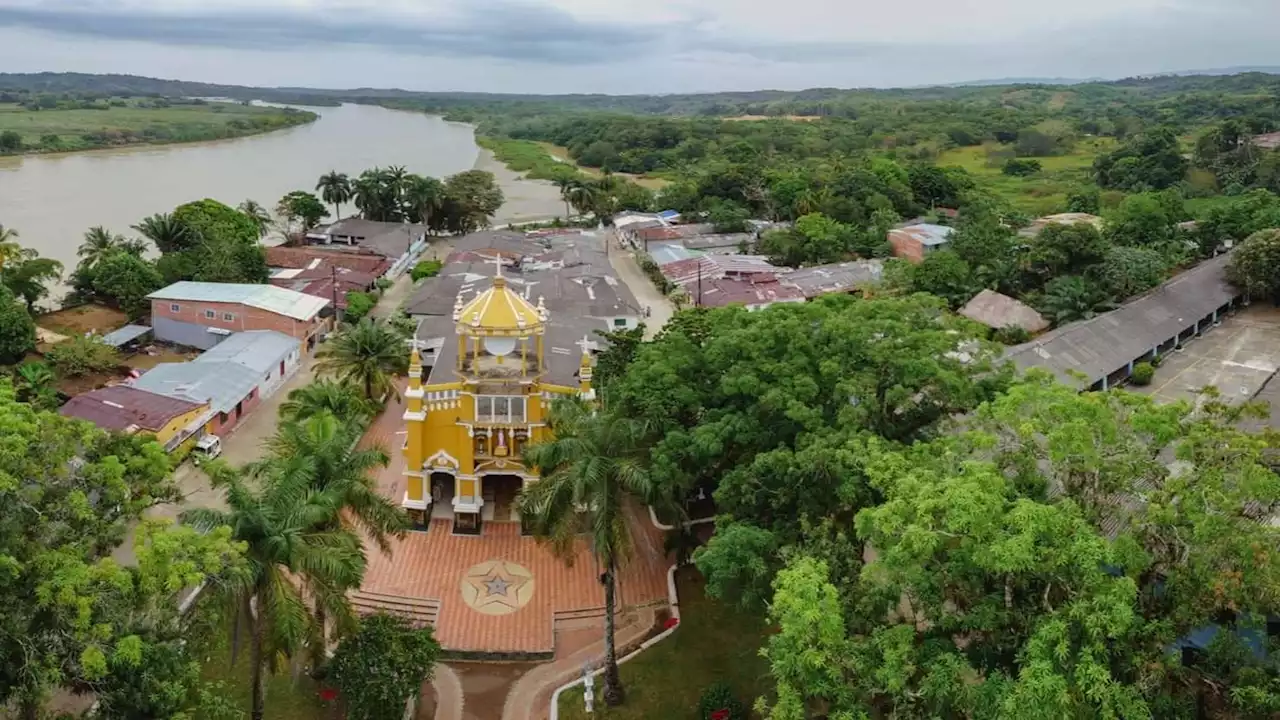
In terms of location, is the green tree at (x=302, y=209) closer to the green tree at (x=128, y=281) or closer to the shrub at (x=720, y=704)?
the green tree at (x=128, y=281)

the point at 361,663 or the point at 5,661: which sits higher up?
the point at 5,661

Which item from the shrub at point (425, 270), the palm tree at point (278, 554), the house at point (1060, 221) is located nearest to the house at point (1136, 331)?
the house at point (1060, 221)

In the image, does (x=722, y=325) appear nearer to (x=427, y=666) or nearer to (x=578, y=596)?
(x=578, y=596)

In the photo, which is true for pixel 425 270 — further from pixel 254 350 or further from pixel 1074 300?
pixel 1074 300

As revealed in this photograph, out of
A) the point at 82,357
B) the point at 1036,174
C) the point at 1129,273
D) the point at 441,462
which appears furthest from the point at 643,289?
the point at 1036,174

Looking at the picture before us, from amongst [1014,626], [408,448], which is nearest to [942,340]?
[1014,626]

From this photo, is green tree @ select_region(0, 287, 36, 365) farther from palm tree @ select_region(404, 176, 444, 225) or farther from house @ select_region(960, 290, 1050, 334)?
house @ select_region(960, 290, 1050, 334)

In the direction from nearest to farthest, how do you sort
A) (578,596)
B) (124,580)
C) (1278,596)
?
(1278,596) → (124,580) → (578,596)
